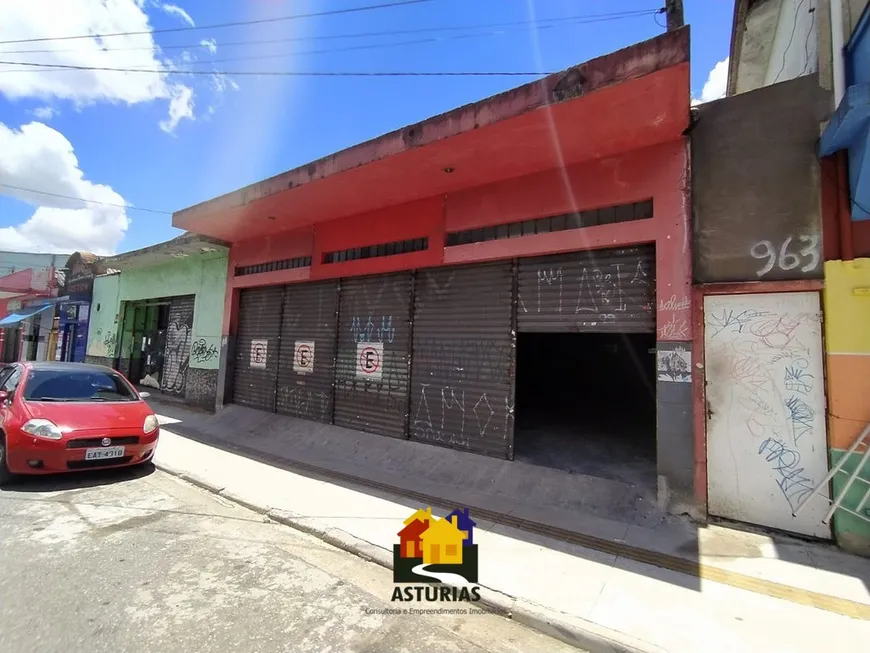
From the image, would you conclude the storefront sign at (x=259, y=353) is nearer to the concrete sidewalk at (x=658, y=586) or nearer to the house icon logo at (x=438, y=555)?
the concrete sidewalk at (x=658, y=586)

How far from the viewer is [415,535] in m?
4.28

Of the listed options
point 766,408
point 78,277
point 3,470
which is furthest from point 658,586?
point 78,277

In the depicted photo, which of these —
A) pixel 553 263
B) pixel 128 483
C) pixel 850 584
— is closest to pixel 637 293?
pixel 553 263

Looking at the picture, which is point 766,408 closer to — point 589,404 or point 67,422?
point 589,404

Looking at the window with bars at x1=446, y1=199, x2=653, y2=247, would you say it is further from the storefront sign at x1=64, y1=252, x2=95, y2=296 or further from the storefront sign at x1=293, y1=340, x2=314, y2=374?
the storefront sign at x1=64, y1=252, x2=95, y2=296

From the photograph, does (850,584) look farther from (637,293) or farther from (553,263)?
(553,263)

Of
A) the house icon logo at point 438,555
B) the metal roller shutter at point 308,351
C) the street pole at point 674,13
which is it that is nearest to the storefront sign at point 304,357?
the metal roller shutter at point 308,351

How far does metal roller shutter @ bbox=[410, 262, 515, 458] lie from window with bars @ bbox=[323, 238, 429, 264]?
52cm

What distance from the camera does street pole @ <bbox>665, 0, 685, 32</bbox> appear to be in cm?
473

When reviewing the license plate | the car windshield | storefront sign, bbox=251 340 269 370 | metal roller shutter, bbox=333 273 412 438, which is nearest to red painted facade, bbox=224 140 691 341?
metal roller shutter, bbox=333 273 412 438

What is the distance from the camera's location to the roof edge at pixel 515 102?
4148 mm

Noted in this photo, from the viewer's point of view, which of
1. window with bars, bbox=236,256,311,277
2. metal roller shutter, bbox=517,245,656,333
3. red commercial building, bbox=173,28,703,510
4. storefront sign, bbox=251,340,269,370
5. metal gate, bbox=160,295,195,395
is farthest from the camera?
metal gate, bbox=160,295,195,395

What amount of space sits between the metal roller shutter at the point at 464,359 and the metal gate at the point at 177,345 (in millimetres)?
8428

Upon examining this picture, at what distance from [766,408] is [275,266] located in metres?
9.63
